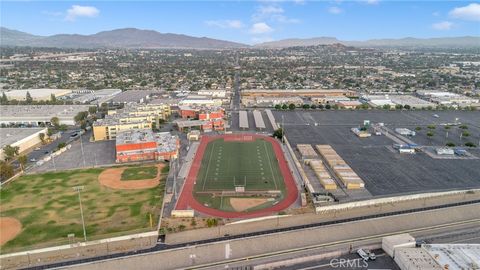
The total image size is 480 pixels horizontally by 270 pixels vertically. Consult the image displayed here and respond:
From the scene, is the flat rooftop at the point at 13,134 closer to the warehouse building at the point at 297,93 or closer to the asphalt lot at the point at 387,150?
the asphalt lot at the point at 387,150

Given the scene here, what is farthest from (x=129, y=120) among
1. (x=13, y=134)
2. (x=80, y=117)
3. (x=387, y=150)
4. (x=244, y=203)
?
(x=387, y=150)

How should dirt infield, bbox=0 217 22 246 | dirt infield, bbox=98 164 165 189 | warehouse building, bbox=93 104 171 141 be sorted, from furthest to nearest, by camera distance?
warehouse building, bbox=93 104 171 141
dirt infield, bbox=98 164 165 189
dirt infield, bbox=0 217 22 246

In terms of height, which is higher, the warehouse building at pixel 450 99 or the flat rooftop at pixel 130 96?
the flat rooftop at pixel 130 96

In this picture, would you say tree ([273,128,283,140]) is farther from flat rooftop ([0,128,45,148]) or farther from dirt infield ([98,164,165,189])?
flat rooftop ([0,128,45,148])

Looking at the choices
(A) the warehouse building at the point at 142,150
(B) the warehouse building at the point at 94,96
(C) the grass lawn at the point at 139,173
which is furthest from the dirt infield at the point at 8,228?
(B) the warehouse building at the point at 94,96

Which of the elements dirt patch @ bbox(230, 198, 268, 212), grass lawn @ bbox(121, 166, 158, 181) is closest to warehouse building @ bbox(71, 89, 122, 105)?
grass lawn @ bbox(121, 166, 158, 181)

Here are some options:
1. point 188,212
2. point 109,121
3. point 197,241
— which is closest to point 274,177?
point 188,212

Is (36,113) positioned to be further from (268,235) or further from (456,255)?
(456,255)
